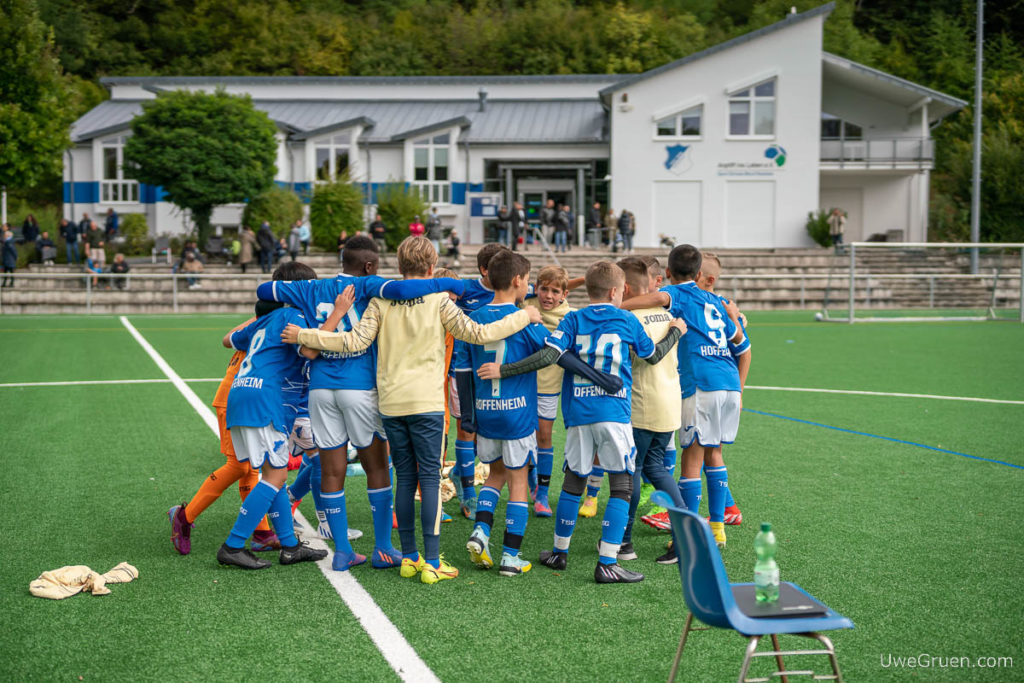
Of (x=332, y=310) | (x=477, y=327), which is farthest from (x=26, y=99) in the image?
(x=477, y=327)

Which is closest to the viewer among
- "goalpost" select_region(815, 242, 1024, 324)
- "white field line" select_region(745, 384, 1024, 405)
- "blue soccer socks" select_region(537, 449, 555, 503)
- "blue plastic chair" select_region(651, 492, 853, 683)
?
"blue plastic chair" select_region(651, 492, 853, 683)

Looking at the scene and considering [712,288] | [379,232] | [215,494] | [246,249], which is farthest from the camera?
[379,232]

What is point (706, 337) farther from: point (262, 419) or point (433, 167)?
point (433, 167)

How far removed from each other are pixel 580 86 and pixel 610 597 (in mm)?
42979

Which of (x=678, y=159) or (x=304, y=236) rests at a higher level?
(x=678, y=159)

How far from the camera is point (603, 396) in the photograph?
5.12 m

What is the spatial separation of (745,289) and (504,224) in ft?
28.1

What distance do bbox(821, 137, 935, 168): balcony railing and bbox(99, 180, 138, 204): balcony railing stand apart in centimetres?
2849

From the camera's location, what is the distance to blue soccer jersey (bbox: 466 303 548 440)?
5293mm

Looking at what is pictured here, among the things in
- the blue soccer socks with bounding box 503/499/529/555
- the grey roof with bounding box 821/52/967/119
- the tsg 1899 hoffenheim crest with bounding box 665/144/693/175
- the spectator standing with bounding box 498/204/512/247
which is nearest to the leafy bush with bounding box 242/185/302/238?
the spectator standing with bounding box 498/204/512/247

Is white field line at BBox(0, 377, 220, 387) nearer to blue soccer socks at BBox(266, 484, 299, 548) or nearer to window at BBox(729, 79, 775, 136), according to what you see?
blue soccer socks at BBox(266, 484, 299, 548)

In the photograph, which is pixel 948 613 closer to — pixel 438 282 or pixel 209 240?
pixel 438 282

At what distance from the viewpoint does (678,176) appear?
119ft
